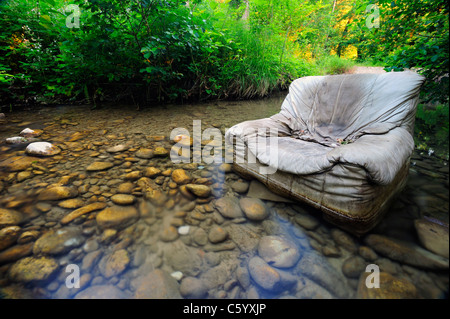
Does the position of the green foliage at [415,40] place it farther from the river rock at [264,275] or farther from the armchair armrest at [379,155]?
the river rock at [264,275]

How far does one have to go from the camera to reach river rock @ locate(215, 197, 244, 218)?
1.43 m

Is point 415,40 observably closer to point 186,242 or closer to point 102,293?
A: point 186,242

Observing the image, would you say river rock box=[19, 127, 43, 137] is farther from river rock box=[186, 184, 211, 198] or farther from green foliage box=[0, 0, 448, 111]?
river rock box=[186, 184, 211, 198]

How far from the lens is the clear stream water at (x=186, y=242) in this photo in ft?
3.06

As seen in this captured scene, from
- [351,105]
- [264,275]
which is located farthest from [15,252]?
[351,105]

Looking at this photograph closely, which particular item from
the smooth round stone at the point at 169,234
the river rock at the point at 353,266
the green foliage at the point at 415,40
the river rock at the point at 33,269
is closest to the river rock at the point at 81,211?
the river rock at the point at 33,269

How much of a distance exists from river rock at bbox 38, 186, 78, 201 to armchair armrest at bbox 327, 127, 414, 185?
2091 mm

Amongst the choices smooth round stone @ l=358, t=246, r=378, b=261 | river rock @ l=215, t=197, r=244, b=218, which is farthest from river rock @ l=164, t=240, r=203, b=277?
smooth round stone @ l=358, t=246, r=378, b=261

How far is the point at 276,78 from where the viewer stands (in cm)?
568

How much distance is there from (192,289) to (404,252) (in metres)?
1.27
